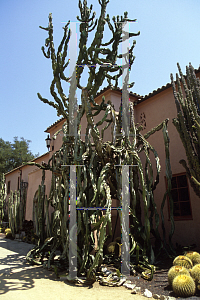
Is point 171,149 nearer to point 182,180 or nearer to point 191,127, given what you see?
point 182,180

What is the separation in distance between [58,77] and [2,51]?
1.27m

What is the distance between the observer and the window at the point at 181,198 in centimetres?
573

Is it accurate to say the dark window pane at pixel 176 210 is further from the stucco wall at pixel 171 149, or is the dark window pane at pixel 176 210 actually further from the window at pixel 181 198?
the stucco wall at pixel 171 149

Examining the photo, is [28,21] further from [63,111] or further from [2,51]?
[63,111]

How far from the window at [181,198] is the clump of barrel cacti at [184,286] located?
271cm

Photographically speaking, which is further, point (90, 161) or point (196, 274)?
point (90, 161)

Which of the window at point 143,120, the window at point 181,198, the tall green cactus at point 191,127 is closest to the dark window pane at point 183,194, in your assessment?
the window at point 181,198

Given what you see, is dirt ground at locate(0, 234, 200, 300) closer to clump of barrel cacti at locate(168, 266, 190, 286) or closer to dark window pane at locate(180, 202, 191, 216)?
clump of barrel cacti at locate(168, 266, 190, 286)

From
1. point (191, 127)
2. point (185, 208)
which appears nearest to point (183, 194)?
point (185, 208)

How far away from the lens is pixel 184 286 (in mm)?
2979

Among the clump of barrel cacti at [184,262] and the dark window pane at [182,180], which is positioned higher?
the dark window pane at [182,180]

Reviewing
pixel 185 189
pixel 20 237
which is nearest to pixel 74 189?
pixel 185 189

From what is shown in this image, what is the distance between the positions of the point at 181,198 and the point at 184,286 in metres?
3.09

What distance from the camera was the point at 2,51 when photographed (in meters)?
4.75
